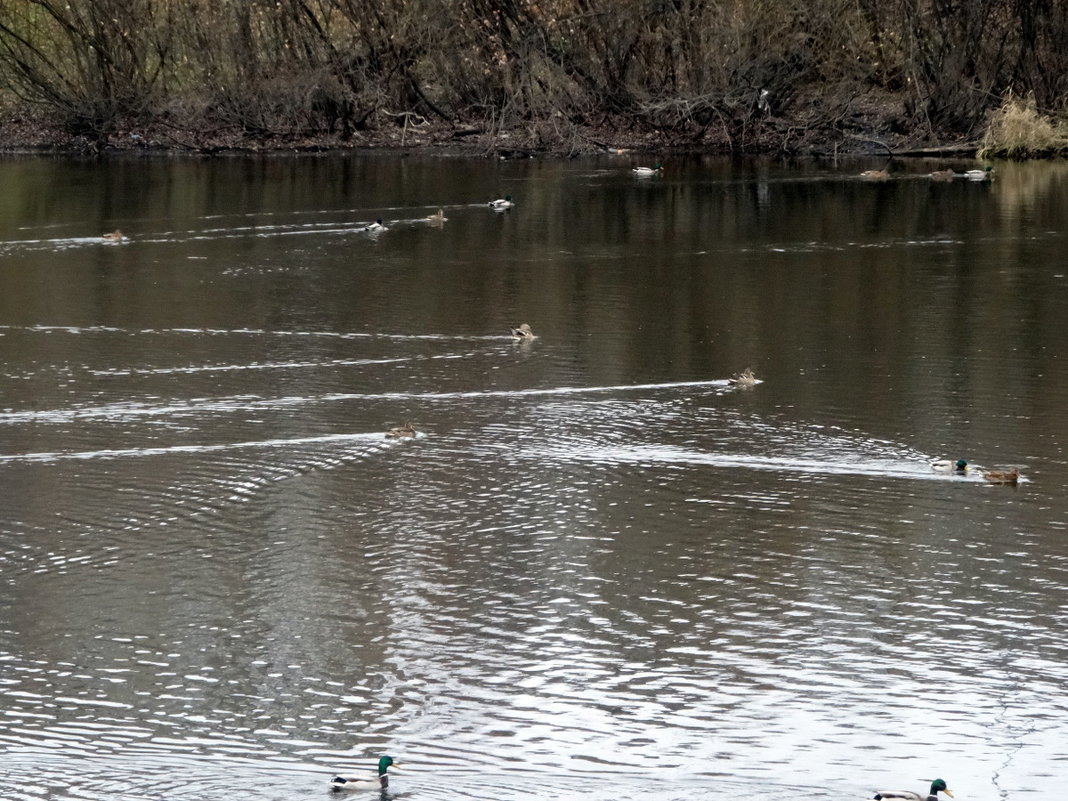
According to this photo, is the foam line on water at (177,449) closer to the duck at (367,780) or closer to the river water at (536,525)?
the river water at (536,525)

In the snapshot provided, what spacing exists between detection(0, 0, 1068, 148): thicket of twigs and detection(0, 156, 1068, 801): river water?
19791 millimetres

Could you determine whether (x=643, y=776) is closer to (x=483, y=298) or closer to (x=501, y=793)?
(x=501, y=793)

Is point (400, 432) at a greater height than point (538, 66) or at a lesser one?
lesser

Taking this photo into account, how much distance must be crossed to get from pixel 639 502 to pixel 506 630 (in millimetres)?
3720

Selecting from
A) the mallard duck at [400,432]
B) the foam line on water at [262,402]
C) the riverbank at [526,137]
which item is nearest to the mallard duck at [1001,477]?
the foam line on water at [262,402]

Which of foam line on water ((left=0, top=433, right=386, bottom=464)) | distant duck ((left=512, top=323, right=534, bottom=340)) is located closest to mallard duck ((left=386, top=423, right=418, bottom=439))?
foam line on water ((left=0, top=433, right=386, bottom=464))

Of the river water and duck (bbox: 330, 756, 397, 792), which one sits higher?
the river water

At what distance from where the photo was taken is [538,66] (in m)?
54.0

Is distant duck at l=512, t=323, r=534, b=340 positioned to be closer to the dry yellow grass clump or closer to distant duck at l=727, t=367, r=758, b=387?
distant duck at l=727, t=367, r=758, b=387

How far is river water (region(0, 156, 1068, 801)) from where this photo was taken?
11.6 meters

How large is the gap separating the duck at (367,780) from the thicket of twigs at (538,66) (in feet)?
138

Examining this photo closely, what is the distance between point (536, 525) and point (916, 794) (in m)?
6.43

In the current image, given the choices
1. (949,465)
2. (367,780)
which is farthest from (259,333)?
(367,780)

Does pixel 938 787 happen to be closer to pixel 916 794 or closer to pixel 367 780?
pixel 916 794
